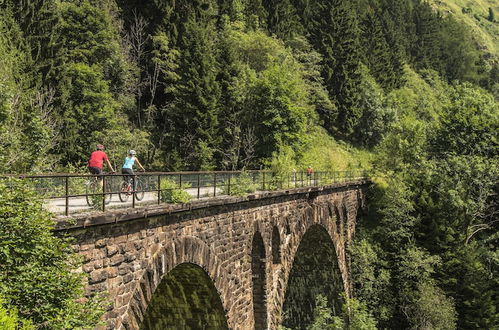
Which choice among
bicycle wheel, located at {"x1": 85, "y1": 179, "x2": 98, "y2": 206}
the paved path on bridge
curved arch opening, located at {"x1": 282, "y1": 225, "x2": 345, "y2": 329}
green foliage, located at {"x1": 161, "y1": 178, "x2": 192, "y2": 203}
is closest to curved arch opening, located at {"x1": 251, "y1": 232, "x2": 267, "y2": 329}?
the paved path on bridge

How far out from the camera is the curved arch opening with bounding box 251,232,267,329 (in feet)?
60.3

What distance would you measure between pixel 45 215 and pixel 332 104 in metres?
54.0

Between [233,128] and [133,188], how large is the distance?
31.7 meters

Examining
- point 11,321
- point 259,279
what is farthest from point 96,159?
point 259,279

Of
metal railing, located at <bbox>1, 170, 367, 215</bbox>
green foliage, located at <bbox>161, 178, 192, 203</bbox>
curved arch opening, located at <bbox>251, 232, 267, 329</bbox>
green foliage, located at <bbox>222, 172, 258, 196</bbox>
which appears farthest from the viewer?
curved arch opening, located at <bbox>251, 232, 267, 329</bbox>

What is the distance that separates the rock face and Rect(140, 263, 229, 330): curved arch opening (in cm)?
12

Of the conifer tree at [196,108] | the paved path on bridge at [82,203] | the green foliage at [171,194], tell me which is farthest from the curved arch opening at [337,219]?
the green foliage at [171,194]

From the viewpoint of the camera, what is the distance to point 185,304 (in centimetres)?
1574

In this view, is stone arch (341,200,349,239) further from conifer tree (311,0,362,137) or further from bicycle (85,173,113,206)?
bicycle (85,173,113,206)

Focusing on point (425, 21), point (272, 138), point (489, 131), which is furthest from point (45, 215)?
point (425, 21)

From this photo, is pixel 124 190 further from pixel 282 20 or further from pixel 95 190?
pixel 282 20

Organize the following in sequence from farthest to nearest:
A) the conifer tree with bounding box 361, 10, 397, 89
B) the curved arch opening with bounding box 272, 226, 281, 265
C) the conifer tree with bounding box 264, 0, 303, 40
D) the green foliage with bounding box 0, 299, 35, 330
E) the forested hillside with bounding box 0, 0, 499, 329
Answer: the conifer tree with bounding box 361, 10, 397, 89, the conifer tree with bounding box 264, 0, 303, 40, the forested hillside with bounding box 0, 0, 499, 329, the curved arch opening with bounding box 272, 226, 281, 265, the green foliage with bounding box 0, 299, 35, 330

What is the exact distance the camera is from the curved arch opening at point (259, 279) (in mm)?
18391

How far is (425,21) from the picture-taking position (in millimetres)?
113625
